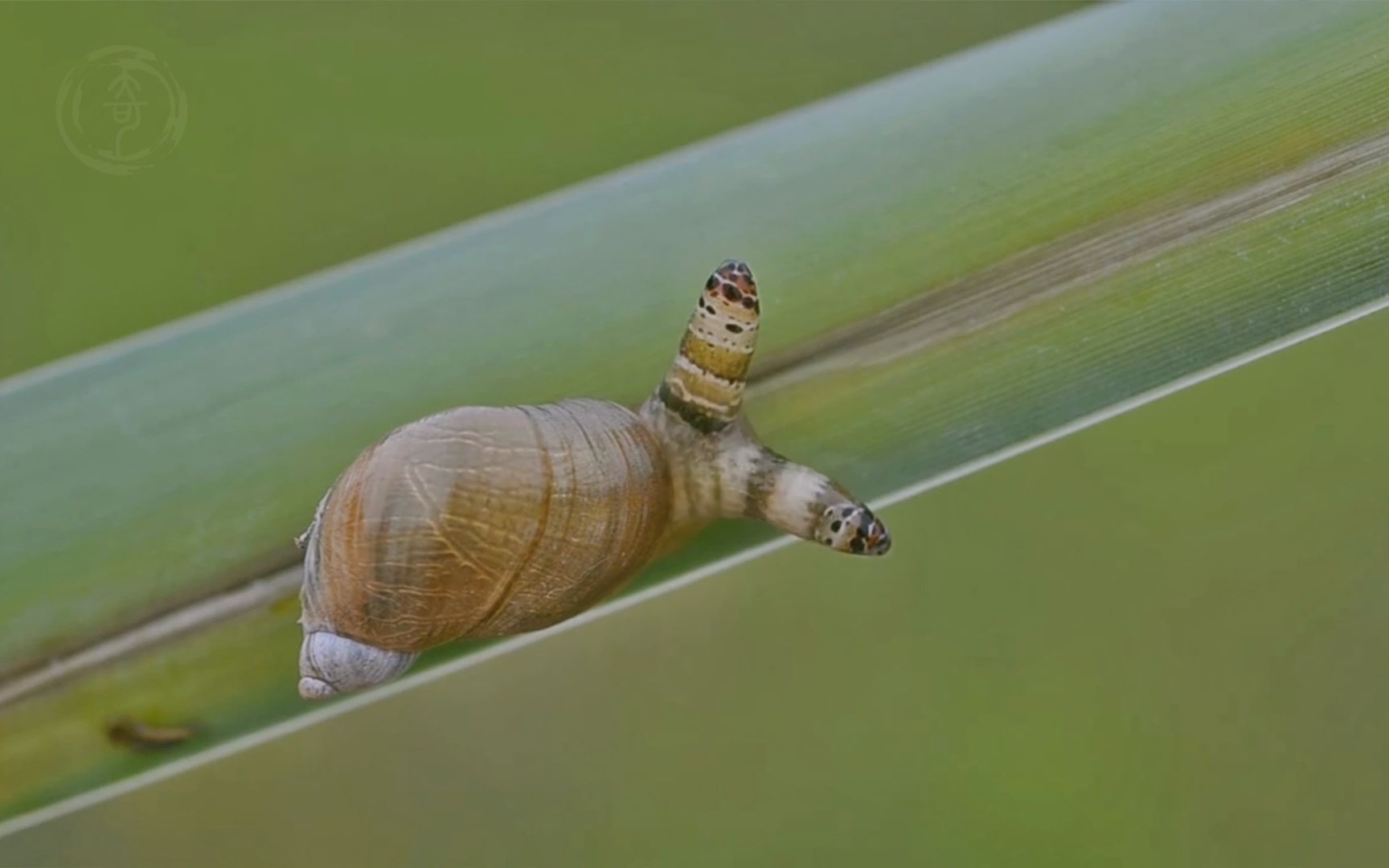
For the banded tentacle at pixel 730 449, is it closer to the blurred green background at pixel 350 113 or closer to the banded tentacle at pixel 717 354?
the banded tentacle at pixel 717 354

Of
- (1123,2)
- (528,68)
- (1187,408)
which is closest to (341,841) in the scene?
(528,68)

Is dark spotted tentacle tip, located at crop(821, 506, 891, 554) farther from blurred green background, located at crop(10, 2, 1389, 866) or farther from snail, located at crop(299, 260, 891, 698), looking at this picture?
blurred green background, located at crop(10, 2, 1389, 866)

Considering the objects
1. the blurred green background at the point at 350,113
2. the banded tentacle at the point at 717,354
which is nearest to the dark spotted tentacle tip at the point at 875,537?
the banded tentacle at the point at 717,354

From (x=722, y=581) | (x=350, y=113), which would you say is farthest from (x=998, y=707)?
(x=350, y=113)

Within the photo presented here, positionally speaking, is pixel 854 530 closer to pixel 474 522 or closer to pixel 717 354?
pixel 717 354

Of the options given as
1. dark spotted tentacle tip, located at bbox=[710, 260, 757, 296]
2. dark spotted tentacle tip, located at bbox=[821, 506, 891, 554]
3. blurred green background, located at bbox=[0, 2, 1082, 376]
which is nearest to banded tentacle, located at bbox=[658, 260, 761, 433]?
dark spotted tentacle tip, located at bbox=[710, 260, 757, 296]

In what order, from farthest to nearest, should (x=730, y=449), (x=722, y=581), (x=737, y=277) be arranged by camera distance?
(x=722, y=581) → (x=730, y=449) → (x=737, y=277)
